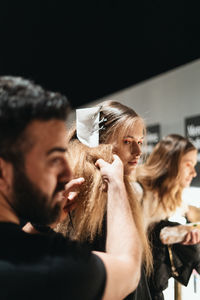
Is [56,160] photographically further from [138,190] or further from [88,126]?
[138,190]

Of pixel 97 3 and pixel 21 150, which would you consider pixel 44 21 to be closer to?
pixel 97 3

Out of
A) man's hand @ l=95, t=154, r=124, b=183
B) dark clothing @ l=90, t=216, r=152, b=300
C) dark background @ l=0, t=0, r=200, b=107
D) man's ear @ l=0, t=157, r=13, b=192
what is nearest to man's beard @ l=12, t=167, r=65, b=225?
man's ear @ l=0, t=157, r=13, b=192

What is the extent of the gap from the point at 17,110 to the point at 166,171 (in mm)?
1086

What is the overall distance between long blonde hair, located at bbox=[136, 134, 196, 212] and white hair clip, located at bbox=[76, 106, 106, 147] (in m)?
0.42

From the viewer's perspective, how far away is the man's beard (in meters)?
0.85

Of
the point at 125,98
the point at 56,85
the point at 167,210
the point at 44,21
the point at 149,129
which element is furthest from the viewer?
the point at 56,85

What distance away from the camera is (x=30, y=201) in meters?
0.87

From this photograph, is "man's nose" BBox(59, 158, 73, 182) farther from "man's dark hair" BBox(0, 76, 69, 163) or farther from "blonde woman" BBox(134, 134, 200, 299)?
"blonde woman" BBox(134, 134, 200, 299)

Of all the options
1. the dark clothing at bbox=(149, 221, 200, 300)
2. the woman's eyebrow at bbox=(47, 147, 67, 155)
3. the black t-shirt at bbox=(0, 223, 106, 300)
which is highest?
the woman's eyebrow at bbox=(47, 147, 67, 155)

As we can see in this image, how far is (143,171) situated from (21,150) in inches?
42.0

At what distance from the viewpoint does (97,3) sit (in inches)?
111

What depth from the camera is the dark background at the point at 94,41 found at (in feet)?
8.62

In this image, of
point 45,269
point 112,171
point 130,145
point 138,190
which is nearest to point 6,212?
point 45,269

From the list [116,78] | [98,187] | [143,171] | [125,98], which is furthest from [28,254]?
[116,78]
